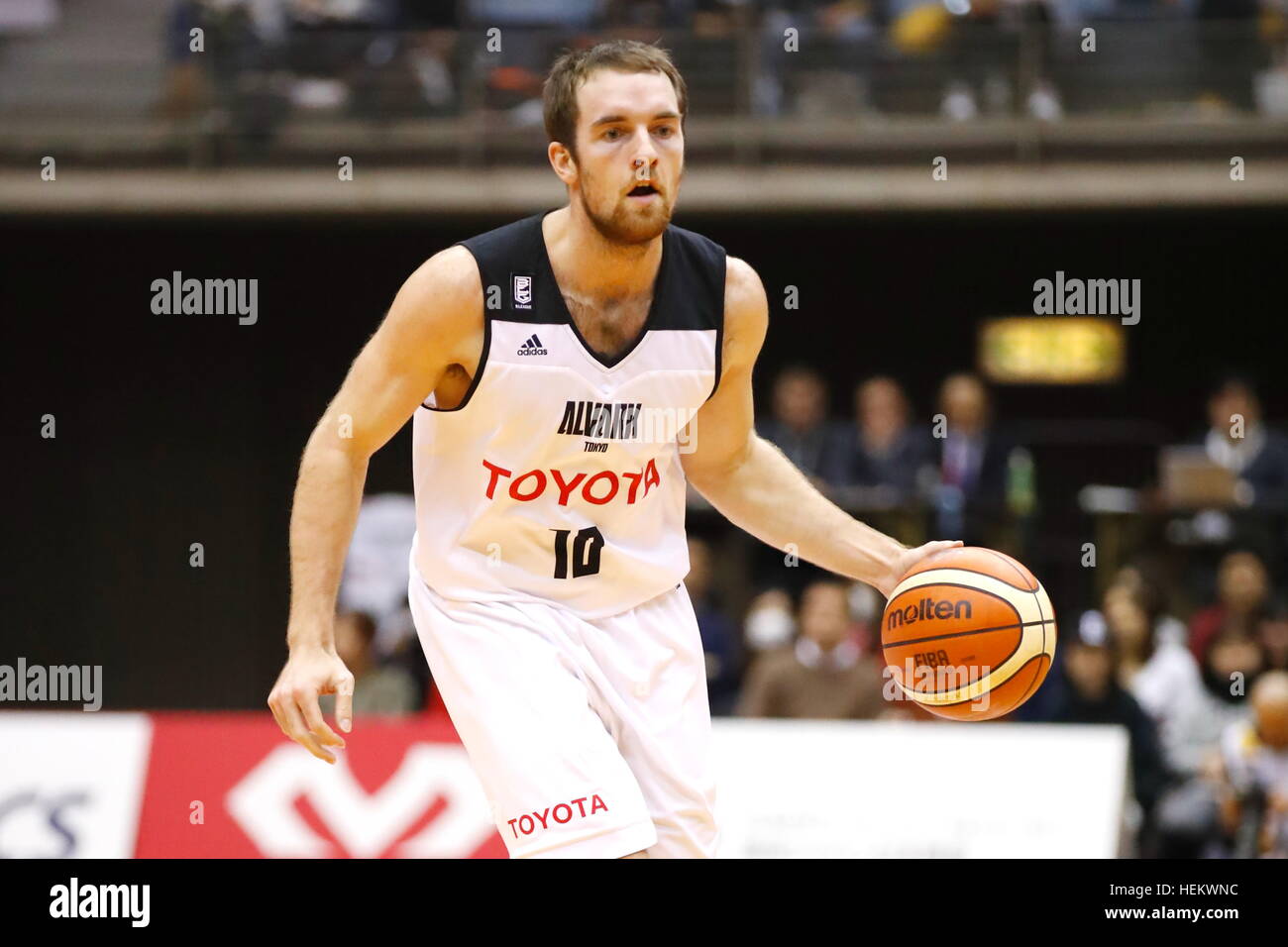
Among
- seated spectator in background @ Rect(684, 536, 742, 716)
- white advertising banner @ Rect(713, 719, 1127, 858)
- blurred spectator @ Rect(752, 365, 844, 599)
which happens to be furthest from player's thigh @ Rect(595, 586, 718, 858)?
blurred spectator @ Rect(752, 365, 844, 599)

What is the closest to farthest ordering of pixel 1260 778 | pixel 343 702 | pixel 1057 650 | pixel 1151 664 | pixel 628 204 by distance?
pixel 343 702 < pixel 628 204 < pixel 1260 778 < pixel 1151 664 < pixel 1057 650

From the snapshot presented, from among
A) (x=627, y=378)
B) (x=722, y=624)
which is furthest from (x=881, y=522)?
(x=627, y=378)

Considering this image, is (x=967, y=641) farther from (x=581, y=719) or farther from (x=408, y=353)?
(x=408, y=353)

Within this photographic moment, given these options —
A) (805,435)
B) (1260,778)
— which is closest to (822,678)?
(1260,778)

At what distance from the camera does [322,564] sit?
414cm

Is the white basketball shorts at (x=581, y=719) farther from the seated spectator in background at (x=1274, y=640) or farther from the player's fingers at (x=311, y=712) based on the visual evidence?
the seated spectator in background at (x=1274, y=640)

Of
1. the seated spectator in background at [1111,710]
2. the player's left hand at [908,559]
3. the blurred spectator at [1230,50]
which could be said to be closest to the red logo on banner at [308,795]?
the seated spectator in background at [1111,710]

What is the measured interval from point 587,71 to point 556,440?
0.90 metres

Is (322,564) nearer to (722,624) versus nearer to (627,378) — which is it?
(627,378)

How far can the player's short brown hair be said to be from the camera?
430cm

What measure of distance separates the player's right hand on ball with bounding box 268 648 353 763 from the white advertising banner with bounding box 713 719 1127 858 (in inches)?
177

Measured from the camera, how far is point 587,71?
4312mm

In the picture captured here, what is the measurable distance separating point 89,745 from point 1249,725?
5.81 m

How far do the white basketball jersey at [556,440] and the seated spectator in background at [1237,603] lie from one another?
6.46 m
